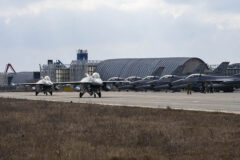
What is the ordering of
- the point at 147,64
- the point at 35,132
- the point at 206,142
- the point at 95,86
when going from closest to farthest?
the point at 206,142 < the point at 35,132 < the point at 95,86 < the point at 147,64

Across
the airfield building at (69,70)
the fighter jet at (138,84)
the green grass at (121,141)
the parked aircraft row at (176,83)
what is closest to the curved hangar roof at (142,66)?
the airfield building at (69,70)

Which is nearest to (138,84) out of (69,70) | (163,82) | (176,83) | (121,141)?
(163,82)

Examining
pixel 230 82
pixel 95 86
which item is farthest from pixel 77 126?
pixel 230 82

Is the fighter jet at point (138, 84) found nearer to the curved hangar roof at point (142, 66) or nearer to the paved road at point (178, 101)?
the curved hangar roof at point (142, 66)

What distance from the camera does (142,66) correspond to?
128 m

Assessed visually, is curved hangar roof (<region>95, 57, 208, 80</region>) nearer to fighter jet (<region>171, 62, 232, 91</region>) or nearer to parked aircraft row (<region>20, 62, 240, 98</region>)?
parked aircraft row (<region>20, 62, 240, 98</region>)

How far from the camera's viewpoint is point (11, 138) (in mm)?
14180

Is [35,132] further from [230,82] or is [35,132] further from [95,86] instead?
[230,82]

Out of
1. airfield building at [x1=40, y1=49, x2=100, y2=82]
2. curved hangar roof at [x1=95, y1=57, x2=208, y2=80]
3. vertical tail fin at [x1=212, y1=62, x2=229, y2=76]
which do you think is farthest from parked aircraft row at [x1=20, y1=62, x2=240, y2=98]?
airfield building at [x1=40, y1=49, x2=100, y2=82]

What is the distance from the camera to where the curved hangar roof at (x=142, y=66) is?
119375mm

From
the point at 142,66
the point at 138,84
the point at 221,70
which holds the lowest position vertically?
the point at 138,84

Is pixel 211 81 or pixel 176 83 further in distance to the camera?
pixel 176 83

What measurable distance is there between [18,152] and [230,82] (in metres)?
70.9

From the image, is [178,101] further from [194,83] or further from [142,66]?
[142,66]
